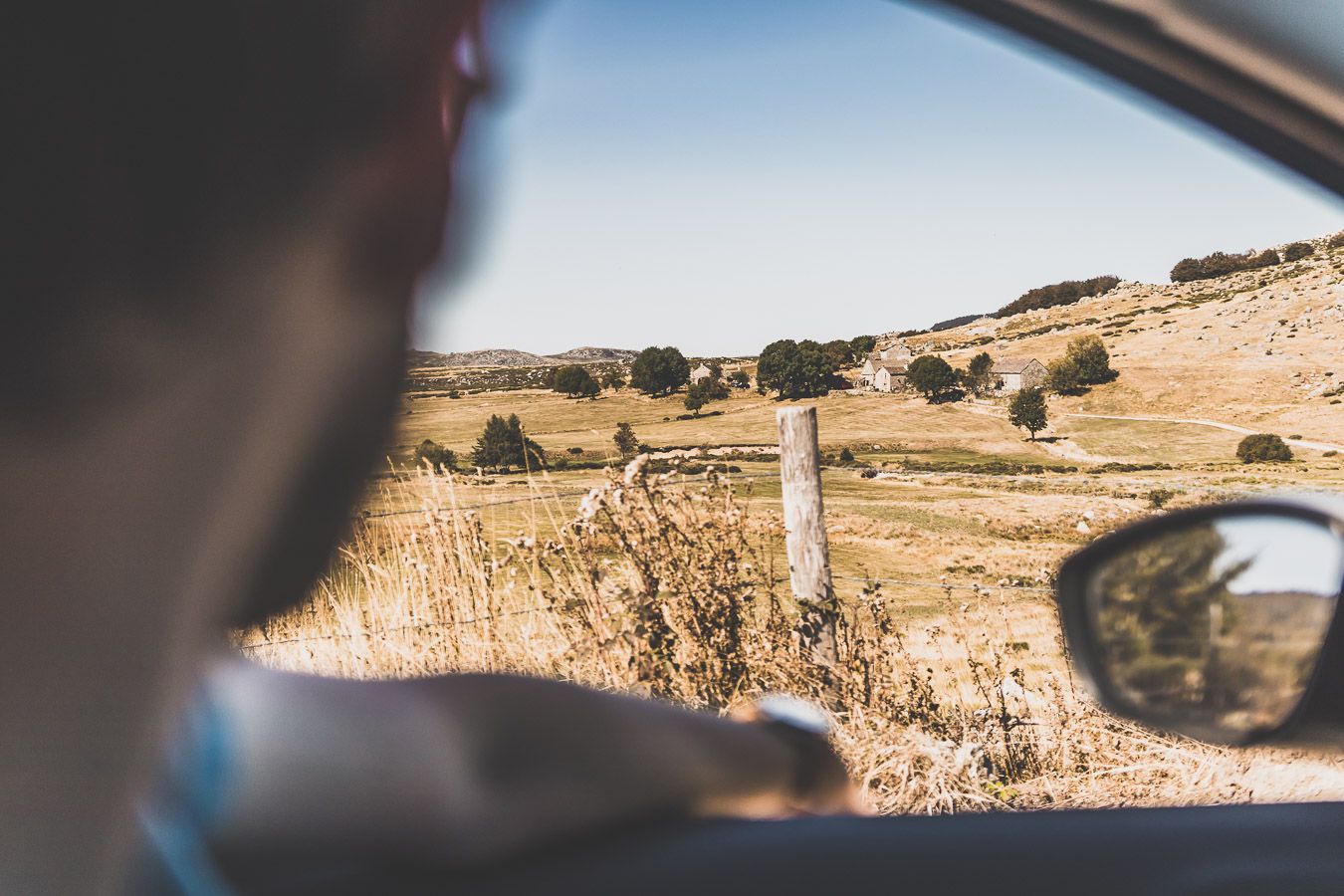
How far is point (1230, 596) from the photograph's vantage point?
3.06 ft

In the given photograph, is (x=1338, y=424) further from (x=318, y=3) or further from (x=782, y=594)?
(x=318, y=3)

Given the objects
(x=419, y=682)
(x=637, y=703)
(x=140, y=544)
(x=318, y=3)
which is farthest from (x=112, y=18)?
(x=637, y=703)

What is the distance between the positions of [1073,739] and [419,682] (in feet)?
14.2

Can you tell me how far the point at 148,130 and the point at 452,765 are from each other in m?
0.75

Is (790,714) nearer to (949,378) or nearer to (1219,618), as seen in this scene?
(1219,618)

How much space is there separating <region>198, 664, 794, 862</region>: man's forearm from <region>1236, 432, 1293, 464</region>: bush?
58.8 ft

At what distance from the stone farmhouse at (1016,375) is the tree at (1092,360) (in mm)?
815

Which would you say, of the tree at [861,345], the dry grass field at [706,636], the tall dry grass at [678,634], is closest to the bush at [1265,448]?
the tree at [861,345]

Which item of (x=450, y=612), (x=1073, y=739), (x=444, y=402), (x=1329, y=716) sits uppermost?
(x=444, y=402)

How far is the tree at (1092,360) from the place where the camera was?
2189cm

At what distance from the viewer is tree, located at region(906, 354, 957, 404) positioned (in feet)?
77.4

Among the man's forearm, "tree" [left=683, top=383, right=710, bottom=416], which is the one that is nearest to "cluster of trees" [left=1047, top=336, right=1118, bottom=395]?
"tree" [left=683, top=383, right=710, bottom=416]

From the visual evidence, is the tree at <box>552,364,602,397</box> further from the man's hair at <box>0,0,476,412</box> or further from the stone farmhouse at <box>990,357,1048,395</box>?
the stone farmhouse at <box>990,357,1048,395</box>

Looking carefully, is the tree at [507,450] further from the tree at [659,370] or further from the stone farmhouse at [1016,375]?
the stone farmhouse at [1016,375]
